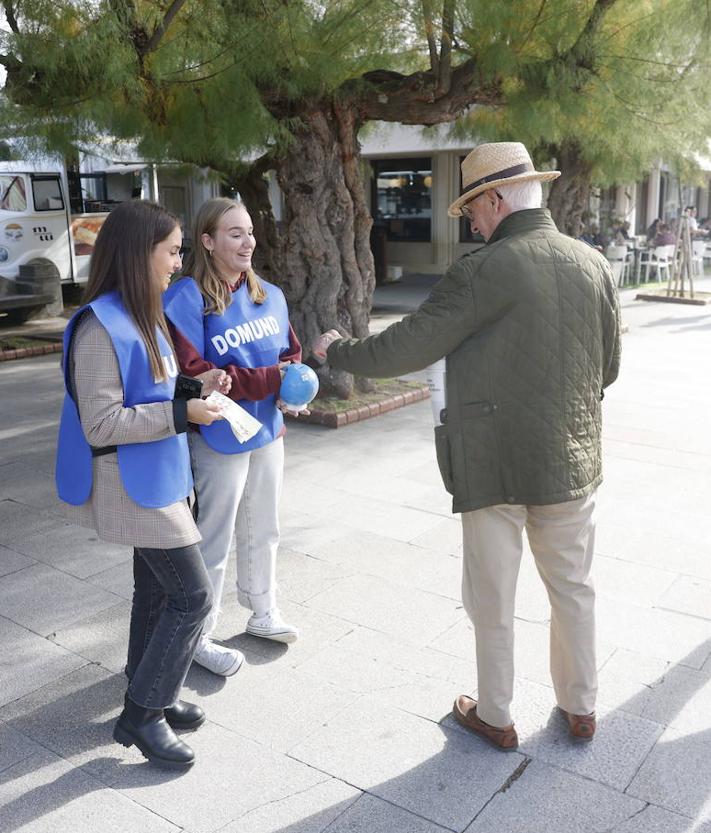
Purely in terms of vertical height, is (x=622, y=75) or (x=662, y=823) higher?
(x=622, y=75)

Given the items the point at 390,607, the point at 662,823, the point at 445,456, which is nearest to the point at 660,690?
the point at 662,823

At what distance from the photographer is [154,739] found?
2.72 metres

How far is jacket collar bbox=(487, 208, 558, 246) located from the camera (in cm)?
262

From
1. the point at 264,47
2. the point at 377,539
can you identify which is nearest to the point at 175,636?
the point at 377,539

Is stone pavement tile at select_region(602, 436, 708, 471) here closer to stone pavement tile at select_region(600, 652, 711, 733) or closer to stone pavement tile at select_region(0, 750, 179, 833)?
stone pavement tile at select_region(600, 652, 711, 733)

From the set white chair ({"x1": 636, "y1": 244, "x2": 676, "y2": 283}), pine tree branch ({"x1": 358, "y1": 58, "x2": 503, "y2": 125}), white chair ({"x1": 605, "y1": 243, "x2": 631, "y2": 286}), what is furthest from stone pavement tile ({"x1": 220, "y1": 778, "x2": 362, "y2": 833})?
white chair ({"x1": 636, "y1": 244, "x2": 676, "y2": 283})

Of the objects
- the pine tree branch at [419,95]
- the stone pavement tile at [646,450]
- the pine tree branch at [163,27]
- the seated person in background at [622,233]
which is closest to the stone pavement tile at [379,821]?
the stone pavement tile at [646,450]

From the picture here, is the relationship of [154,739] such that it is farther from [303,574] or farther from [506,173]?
[506,173]

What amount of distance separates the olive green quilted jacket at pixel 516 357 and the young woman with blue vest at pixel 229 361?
0.65 metres

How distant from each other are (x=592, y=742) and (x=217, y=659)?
1.37 metres

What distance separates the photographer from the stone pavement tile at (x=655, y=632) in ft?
11.3

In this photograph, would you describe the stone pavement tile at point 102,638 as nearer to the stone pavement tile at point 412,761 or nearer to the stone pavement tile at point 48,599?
the stone pavement tile at point 48,599

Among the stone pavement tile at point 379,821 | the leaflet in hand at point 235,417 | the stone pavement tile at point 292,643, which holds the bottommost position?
the stone pavement tile at point 379,821

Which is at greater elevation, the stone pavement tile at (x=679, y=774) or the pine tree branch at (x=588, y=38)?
the pine tree branch at (x=588, y=38)
